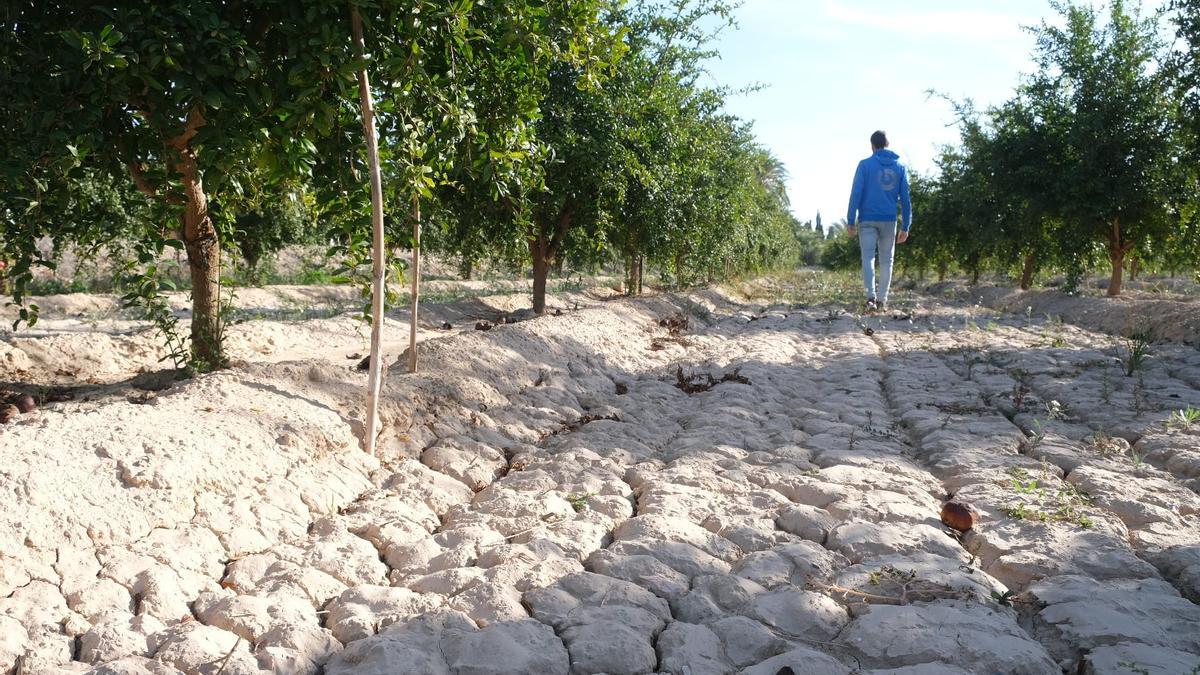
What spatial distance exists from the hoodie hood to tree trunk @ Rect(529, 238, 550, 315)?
4.66 m

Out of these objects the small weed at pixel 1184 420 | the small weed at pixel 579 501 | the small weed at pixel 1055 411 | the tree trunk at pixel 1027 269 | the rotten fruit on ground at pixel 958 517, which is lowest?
the small weed at pixel 579 501

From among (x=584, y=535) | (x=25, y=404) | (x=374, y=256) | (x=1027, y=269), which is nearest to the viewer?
(x=584, y=535)

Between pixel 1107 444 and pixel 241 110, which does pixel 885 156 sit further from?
pixel 241 110

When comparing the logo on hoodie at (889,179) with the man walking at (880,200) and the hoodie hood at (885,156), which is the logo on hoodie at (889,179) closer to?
the man walking at (880,200)

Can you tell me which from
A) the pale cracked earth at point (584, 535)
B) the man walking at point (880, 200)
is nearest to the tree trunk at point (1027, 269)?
the man walking at point (880, 200)

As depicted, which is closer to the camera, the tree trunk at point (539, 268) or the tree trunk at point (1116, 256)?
the tree trunk at point (539, 268)

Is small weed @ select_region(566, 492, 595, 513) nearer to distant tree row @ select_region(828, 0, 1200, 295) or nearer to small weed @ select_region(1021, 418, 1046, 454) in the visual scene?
small weed @ select_region(1021, 418, 1046, 454)

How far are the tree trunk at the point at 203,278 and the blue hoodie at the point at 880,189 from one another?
25.9 feet

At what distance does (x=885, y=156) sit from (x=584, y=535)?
29.5 ft

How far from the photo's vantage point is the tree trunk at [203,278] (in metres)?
4.72

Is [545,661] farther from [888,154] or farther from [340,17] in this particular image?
[888,154]

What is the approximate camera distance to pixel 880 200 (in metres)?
10.3

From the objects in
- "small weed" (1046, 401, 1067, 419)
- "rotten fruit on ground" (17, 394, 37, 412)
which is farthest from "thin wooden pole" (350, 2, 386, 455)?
"small weed" (1046, 401, 1067, 419)

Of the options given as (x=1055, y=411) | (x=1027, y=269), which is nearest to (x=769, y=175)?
(x=1027, y=269)
